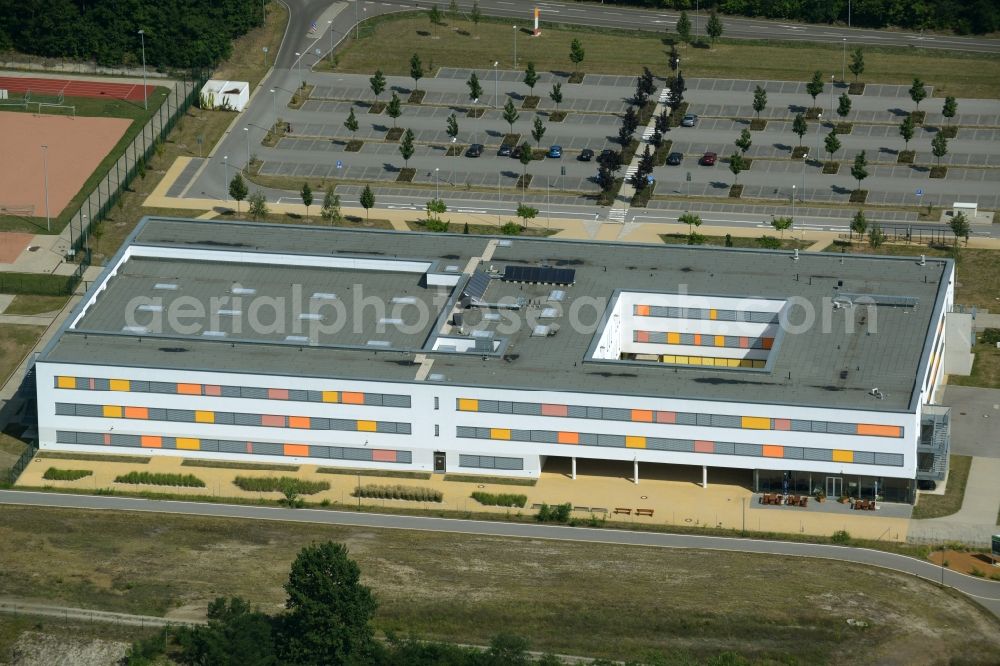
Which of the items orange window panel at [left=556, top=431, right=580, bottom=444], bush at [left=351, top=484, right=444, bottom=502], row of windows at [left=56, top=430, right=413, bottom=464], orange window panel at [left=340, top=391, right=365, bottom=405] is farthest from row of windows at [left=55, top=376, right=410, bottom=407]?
orange window panel at [left=556, top=431, right=580, bottom=444]

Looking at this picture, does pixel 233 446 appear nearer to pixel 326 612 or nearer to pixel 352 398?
pixel 352 398

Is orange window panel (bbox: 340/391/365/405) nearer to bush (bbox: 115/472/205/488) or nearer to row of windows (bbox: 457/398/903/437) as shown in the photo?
row of windows (bbox: 457/398/903/437)

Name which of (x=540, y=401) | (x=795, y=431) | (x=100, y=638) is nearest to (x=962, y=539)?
(x=795, y=431)

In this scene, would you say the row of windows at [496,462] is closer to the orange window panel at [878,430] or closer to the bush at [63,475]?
the orange window panel at [878,430]

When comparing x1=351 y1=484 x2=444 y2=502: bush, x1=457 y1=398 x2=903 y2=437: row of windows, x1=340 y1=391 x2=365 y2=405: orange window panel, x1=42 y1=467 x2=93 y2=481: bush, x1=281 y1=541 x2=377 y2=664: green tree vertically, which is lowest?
x1=281 y1=541 x2=377 y2=664: green tree

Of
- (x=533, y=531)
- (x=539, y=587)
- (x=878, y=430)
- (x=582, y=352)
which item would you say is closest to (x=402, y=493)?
(x=533, y=531)

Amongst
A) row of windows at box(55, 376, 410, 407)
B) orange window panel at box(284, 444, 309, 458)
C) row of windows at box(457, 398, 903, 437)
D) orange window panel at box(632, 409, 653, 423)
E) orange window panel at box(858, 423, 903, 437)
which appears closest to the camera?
orange window panel at box(858, 423, 903, 437)
